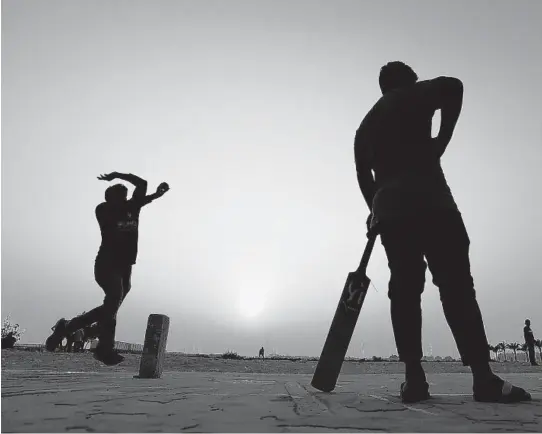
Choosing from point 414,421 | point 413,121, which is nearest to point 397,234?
point 413,121

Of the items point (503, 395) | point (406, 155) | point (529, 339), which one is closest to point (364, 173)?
point (406, 155)

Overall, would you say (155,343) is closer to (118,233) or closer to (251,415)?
(118,233)

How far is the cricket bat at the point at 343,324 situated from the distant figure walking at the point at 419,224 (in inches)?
9.2

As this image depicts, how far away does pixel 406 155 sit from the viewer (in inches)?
93.9

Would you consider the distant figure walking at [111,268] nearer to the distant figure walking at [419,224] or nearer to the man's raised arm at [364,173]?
the man's raised arm at [364,173]

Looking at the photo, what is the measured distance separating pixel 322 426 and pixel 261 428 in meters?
0.19

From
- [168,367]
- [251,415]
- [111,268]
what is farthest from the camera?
[168,367]

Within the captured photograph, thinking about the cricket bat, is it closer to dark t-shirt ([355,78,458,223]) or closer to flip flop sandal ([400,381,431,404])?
dark t-shirt ([355,78,458,223])

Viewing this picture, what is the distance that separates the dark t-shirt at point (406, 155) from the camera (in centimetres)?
225

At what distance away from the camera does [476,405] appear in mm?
1753

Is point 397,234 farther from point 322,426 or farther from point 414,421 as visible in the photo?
point 322,426

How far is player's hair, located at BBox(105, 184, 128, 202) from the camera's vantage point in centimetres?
431

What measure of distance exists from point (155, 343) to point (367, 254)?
2618mm

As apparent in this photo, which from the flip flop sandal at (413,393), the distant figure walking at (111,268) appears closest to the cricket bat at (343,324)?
the flip flop sandal at (413,393)
